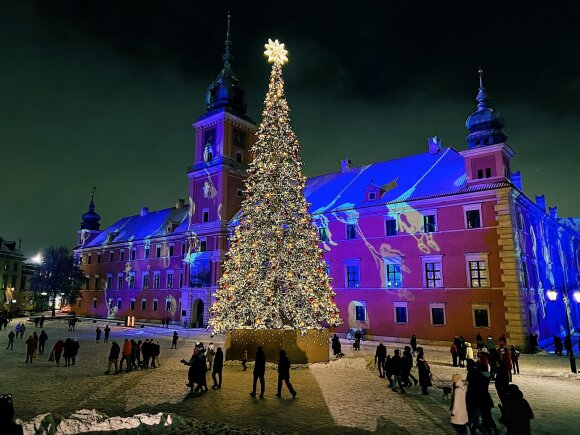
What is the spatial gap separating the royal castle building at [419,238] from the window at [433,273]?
0.25 ft

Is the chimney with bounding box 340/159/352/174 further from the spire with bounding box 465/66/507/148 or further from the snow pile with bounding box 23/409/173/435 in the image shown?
the snow pile with bounding box 23/409/173/435

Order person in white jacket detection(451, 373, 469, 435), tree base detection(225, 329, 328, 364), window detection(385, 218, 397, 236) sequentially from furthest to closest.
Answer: window detection(385, 218, 397, 236), tree base detection(225, 329, 328, 364), person in white jacket detection(451, 373, 469, 435)

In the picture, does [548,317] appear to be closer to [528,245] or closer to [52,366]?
[528,245]

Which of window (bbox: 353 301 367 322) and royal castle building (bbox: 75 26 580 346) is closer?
royal castle building (bbox: 75 26 580 346)

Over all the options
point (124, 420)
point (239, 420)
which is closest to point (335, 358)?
point (239, 420)

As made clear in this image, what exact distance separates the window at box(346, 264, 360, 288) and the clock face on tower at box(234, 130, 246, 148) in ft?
72.6

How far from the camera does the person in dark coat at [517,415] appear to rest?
6767 mm

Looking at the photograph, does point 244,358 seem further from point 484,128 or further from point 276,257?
point 484,128

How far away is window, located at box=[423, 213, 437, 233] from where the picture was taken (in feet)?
102

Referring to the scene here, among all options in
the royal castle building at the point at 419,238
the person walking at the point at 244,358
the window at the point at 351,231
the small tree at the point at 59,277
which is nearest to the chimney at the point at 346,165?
the royal castle building at the point at 419,238

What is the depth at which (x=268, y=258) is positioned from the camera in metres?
20.2

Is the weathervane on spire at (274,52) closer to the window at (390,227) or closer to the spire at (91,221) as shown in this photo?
the window at (390,227)

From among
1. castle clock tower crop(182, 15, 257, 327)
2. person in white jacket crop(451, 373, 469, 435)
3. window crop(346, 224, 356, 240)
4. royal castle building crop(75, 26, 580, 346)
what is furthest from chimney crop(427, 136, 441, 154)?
person in white jacket crop(451, 373, 469, 435)

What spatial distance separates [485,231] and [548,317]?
1063 cm
